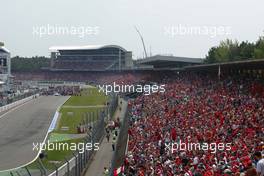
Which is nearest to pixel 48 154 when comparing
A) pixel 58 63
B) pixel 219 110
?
pixel 219 110

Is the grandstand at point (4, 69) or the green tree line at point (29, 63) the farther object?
the green tree line at point (29, 63)

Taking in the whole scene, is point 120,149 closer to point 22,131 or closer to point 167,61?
point 22,131

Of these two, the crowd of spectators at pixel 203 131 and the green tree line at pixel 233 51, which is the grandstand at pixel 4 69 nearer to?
the green tree line at pixel 233 51

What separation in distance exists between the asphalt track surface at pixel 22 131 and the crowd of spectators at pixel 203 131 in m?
6.42

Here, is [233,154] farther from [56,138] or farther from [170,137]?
[56,138]

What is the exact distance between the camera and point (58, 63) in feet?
462

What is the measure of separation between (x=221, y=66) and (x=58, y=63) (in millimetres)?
110994

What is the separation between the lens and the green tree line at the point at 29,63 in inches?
5536

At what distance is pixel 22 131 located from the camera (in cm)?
4050
